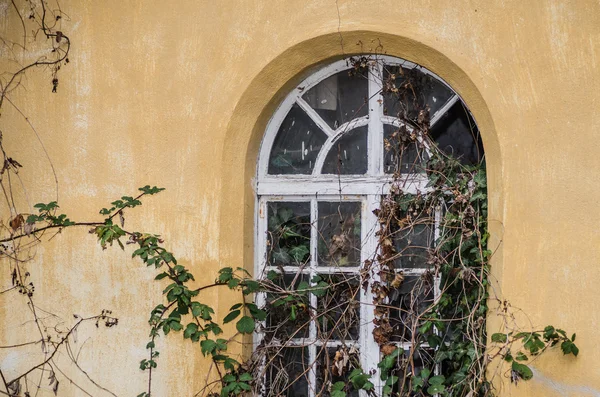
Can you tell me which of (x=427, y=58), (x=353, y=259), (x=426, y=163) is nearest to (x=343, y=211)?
(x=353, y=259)

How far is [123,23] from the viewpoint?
13.9 feet

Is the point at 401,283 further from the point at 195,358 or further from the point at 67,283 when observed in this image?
the point at 67,283

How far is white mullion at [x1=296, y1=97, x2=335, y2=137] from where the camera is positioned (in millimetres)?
4352

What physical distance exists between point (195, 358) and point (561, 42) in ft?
8.27

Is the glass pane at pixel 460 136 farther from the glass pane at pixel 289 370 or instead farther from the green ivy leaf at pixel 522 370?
the glass pane at pixel 289 370

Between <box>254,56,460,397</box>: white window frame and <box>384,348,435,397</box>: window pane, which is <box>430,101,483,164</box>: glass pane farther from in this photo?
<box>384,348,435,397</box>: window pane

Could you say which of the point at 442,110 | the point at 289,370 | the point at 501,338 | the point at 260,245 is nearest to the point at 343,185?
the point at 260,245

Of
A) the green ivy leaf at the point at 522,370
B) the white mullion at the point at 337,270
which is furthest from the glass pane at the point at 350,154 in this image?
the green ivy leaf at the point at 522,370

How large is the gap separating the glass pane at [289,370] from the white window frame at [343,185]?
5 cm

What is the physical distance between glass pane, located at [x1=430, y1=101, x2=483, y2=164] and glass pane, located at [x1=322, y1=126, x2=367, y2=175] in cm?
43

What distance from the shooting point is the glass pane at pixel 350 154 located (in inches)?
170

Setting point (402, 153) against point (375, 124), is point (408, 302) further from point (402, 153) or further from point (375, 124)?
point (375, 124)

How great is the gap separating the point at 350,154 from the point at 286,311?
0.97m

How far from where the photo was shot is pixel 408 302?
13.8 feet
